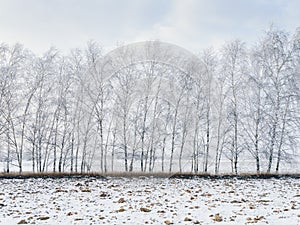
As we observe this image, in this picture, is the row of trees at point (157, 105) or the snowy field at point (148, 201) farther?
the row of trees at point (157, 105)

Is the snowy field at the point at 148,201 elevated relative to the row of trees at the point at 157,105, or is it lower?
lower

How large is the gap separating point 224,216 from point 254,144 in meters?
11.8

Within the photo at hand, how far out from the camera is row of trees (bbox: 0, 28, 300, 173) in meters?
17.0

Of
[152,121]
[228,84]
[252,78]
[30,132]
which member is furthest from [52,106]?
[252,78]

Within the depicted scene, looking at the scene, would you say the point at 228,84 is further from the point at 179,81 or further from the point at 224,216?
the point at 224,216

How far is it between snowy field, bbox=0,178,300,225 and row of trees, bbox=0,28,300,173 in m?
3.75

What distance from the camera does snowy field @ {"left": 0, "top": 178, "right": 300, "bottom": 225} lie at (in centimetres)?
783

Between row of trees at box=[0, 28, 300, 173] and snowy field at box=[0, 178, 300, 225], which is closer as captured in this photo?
snowy field at box=[0, 178, 300, 225]

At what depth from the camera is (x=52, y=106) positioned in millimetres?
21766

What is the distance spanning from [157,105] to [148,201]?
7820 mm

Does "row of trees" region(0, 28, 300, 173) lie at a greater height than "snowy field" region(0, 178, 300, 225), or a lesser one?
greater

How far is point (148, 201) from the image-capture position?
10031mm

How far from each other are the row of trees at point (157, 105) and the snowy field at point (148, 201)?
12.3 ft

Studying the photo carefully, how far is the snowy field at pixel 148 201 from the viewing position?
25.7 feet
